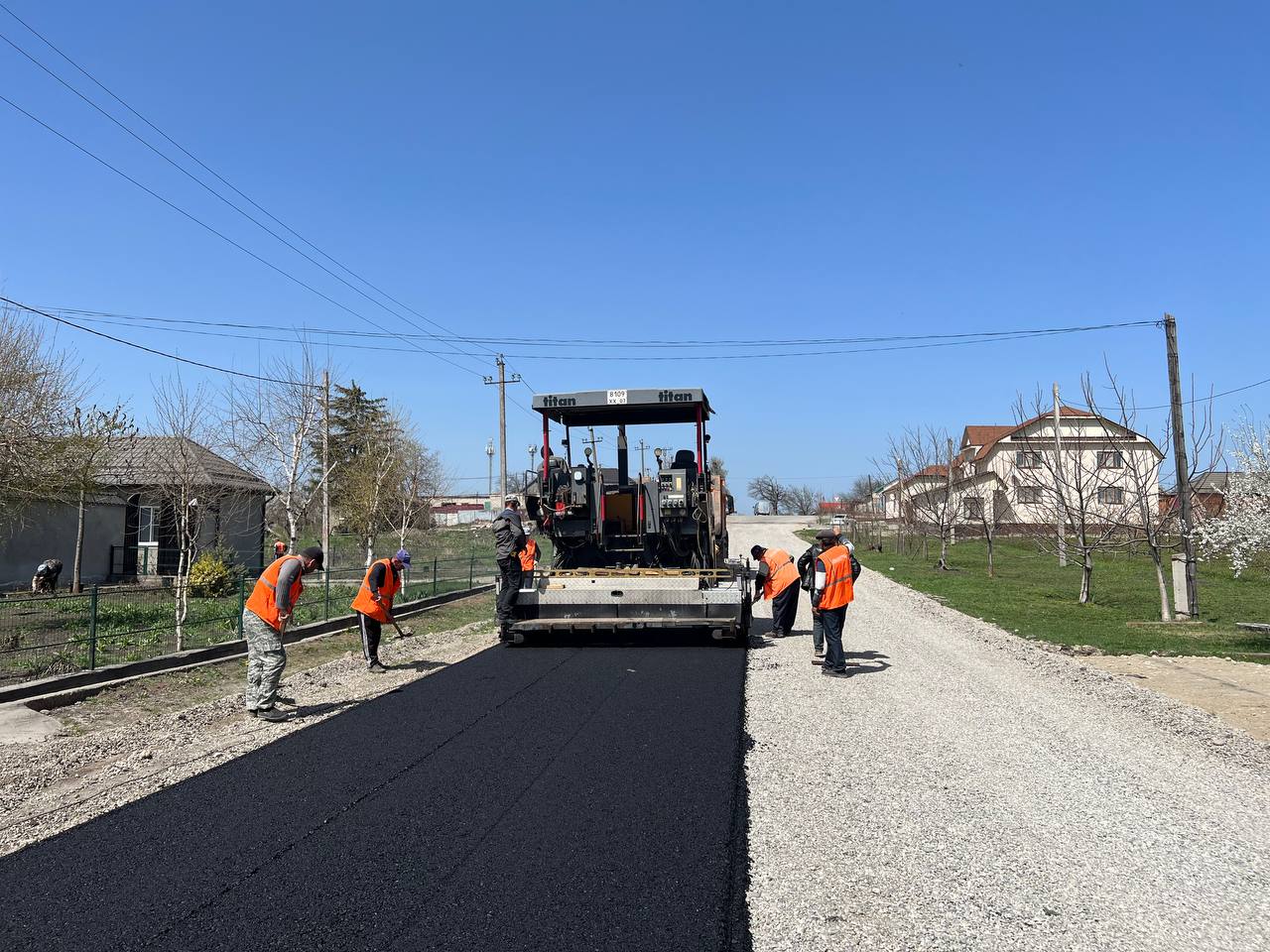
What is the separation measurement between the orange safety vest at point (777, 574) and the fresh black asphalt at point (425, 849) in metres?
5.82

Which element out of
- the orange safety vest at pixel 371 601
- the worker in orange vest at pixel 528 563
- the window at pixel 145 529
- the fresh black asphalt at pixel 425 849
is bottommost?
the fresh black asphalt at pixel 425 849

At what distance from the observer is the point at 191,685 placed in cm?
934

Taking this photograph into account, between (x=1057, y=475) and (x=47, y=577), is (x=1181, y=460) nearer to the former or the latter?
(x=1057, y=475)

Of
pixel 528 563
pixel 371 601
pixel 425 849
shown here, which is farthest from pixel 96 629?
pixel 425 849

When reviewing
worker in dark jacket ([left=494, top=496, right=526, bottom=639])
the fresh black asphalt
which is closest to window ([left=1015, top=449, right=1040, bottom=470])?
worker in dark jacket ([left=494, top=496, right=526, bottom=639])

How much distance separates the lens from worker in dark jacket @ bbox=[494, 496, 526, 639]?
11070 mm

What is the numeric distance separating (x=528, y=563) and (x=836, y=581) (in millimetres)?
4683

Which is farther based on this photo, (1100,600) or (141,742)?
(1100,600)

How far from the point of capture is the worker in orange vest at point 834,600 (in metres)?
9.52

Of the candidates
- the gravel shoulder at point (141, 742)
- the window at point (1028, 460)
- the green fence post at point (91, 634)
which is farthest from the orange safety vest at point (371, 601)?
the window at point (1028, 460)

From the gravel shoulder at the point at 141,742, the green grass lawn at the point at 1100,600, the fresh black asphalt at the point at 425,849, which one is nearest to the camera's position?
the fresh black asphalt at the point at 425,849

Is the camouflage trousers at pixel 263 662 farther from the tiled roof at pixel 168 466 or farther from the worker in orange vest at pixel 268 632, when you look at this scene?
the tiled roof at pixel 168 466

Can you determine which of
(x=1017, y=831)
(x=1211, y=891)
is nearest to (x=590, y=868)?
(x=1017, y=831)

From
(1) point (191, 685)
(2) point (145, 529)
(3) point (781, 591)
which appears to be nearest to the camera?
(1) point (191, 685)
